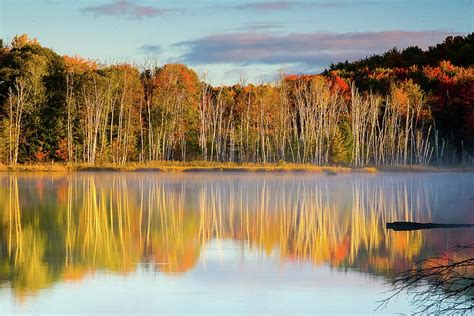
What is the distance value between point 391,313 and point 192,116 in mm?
37329

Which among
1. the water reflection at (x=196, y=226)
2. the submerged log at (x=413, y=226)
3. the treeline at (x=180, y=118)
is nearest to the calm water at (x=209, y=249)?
the water reflection at (x=196, y=226)

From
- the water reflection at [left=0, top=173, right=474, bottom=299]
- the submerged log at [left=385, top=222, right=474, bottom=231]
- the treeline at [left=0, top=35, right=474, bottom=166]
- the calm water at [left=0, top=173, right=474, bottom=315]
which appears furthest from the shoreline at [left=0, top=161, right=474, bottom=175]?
the submerged log at [left=385, top=222, right=474, bottom=231]

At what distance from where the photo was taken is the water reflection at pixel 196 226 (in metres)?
11.7

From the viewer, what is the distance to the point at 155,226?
1656cm

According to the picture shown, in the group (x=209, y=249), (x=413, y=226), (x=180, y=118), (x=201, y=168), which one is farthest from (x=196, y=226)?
(x=180, y=118)

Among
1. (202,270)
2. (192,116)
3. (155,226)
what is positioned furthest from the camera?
(192,116)

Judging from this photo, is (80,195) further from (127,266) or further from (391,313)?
(391,313)

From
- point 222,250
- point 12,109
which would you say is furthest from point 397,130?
point 222,250

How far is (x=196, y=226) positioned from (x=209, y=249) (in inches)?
135

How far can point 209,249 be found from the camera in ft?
43.4

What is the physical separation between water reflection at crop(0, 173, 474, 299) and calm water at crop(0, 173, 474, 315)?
0.09 ft

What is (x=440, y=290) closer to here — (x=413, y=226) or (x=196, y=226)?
(x=413, y=226)

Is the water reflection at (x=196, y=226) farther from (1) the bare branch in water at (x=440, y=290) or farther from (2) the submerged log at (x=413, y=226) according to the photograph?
(1) the bare branch in water at (x=440, y=290)

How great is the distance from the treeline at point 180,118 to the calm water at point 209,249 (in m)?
17.3
